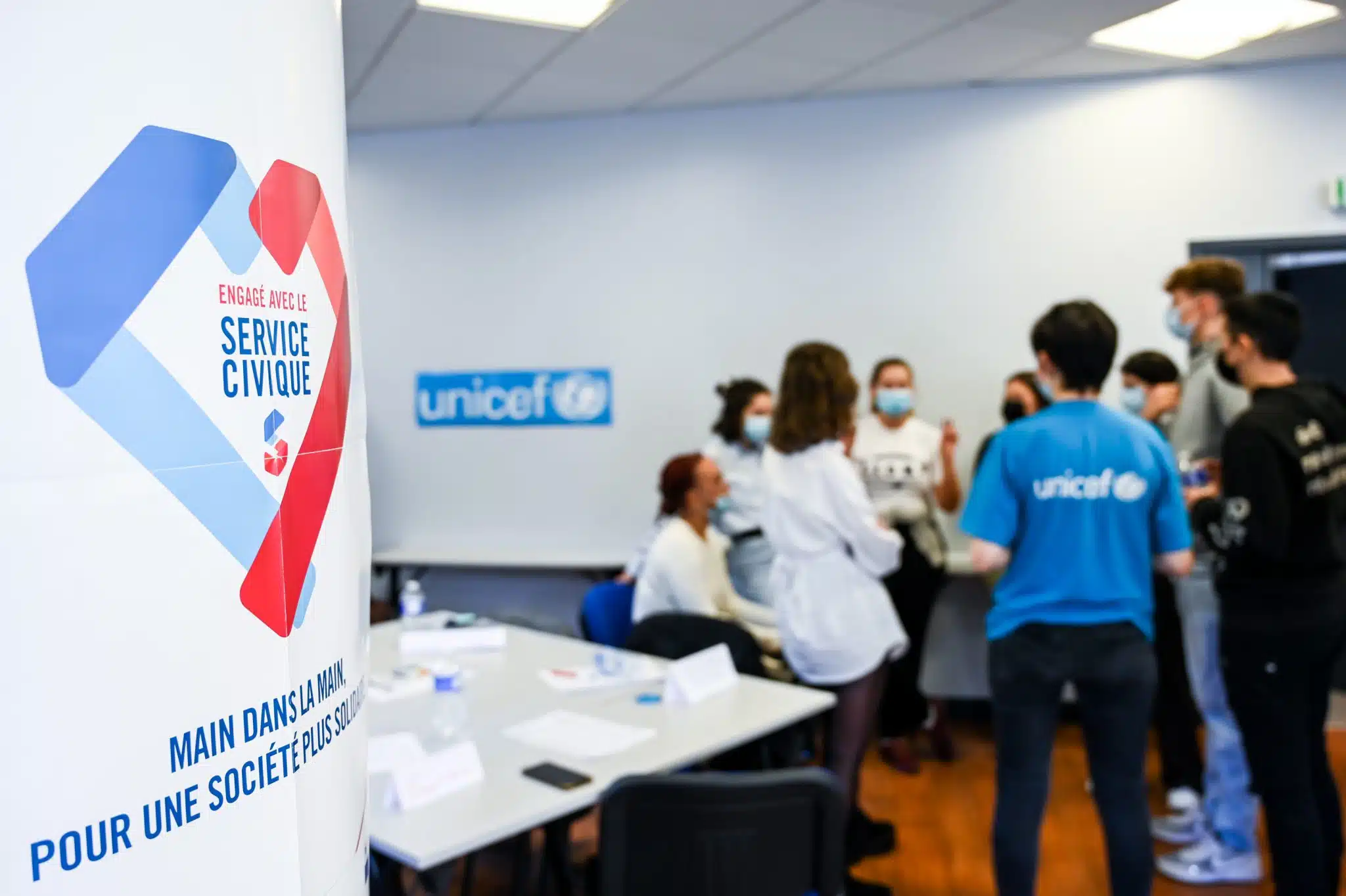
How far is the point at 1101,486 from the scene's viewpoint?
2.37 meters

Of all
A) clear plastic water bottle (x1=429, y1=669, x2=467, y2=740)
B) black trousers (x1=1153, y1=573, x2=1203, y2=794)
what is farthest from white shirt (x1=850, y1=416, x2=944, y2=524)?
clear plastic water bottle (x1=429, y1=669, x2=467, y2=740)

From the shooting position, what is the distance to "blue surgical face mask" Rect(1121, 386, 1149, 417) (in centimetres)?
396

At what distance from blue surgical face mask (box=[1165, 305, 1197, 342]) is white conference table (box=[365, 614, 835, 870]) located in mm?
1716

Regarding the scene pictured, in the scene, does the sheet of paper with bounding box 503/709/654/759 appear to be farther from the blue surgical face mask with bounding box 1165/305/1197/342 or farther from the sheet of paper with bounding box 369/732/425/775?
the blue surgical face mask with bounding box 1165/305/1197/342

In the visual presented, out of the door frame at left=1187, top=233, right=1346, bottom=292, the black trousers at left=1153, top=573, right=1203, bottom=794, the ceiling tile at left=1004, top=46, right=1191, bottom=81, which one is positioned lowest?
the black trousers at left=1153, top=573, right=1203, bottom=794

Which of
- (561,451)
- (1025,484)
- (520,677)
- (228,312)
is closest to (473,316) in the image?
(561,451)

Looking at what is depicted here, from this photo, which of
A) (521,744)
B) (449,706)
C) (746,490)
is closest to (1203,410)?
(746,490)

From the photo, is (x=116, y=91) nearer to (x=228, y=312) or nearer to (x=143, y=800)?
(x=228, y=312)

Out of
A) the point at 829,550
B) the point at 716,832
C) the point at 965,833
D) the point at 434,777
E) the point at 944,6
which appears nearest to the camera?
the point at 716,832

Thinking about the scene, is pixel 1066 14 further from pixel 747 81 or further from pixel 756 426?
pixel 756 426

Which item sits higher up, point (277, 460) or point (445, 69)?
point (445, 69)

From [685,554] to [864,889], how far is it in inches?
43.7

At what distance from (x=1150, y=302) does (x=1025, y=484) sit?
2780 mm

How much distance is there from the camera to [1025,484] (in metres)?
2.40
